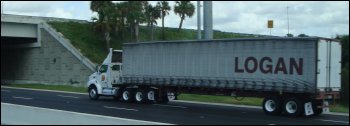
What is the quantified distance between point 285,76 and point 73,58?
3194cm

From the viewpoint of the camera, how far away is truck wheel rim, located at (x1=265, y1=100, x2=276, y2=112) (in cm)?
2135

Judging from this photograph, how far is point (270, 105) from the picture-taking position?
2152 centimetres

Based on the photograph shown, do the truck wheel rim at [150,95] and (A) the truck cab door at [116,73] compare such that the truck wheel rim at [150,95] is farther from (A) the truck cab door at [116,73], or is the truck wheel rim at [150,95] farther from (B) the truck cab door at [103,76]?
(B) the truck cab door at [103,76]

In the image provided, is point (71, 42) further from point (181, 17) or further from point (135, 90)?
point (135, 90)

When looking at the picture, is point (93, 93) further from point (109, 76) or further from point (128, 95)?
point (128, 95)

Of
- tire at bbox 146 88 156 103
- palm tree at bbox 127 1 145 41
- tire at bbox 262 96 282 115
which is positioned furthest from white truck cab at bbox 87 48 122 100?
palm tree at bbox 127 1 145 41

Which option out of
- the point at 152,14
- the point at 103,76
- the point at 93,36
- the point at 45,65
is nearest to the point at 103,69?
the point at 103,76

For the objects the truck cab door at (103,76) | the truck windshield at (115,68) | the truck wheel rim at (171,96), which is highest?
the truck windshield at (115,68)

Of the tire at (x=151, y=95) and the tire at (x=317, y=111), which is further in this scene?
the tire at (x=151, y=95)

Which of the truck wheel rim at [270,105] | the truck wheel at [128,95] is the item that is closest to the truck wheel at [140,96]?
the truck wheel at [128,95]

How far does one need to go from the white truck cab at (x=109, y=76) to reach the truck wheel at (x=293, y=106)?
10654mm

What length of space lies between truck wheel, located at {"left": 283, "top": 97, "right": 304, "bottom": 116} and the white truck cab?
35.0 feet

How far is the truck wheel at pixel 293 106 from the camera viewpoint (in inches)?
808

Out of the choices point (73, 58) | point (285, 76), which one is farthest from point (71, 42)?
point (285, 76)
